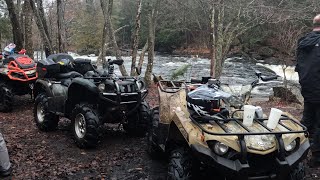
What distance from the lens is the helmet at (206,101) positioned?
11.9ft

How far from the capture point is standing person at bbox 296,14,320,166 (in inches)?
Result: 181

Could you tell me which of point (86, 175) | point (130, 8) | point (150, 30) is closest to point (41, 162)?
point (86, 175)

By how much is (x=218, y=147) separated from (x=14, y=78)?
6.49 meters

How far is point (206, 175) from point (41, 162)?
2.45m

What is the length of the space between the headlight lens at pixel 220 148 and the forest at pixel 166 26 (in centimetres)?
931

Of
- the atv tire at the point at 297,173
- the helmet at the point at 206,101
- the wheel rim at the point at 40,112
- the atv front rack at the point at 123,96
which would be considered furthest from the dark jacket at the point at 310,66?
the wheel rim at the point at 40,112

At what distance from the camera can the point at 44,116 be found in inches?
253

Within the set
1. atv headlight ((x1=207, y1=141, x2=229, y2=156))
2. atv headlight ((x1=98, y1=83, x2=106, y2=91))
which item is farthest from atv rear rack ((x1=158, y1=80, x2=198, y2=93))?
atv headlight ((x1=207, y1=141, x2=229, y2=156))

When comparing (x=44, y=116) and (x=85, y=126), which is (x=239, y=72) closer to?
(x=44, y=116)

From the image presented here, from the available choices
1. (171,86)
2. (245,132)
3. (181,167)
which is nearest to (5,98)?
(171,86)

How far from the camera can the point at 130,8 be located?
45.8 metres

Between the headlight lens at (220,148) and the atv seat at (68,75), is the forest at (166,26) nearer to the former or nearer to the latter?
the atv seat at (68,75)

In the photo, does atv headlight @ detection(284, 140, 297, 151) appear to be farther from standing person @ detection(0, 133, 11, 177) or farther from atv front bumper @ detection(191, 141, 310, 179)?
standing person @ detection(0, 133, 11, 177)

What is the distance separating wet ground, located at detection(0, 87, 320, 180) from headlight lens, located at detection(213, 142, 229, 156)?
142 cm
